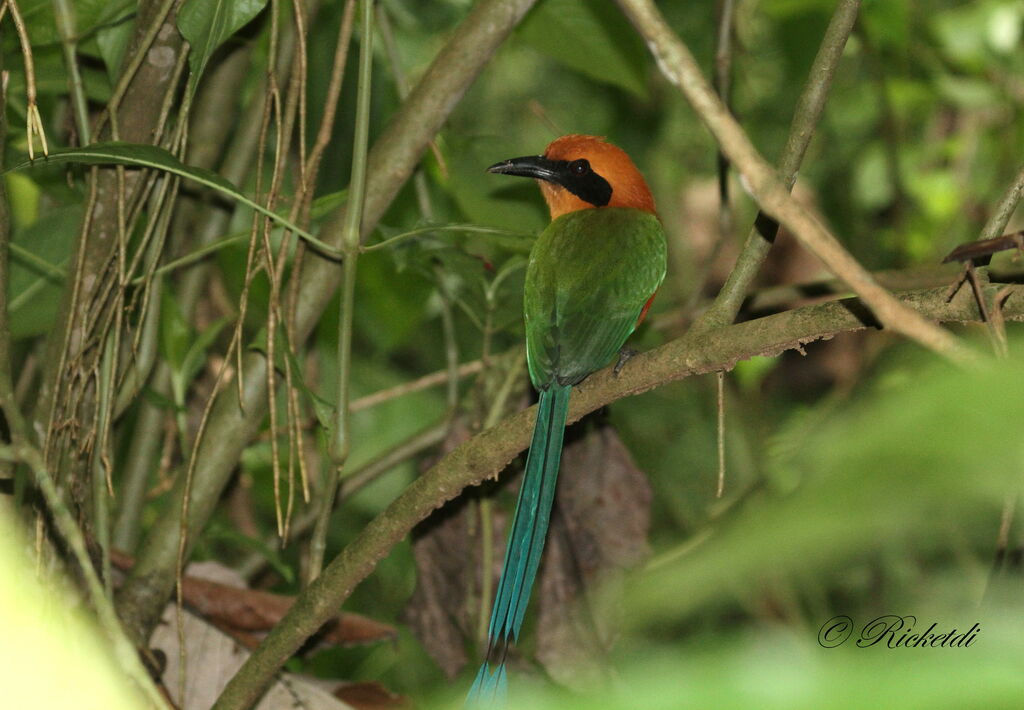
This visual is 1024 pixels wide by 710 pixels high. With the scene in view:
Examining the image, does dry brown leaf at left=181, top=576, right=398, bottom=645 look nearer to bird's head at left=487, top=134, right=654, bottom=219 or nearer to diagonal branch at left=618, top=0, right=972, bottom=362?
bird's head at left=487, top=134, right=654, bottom=219

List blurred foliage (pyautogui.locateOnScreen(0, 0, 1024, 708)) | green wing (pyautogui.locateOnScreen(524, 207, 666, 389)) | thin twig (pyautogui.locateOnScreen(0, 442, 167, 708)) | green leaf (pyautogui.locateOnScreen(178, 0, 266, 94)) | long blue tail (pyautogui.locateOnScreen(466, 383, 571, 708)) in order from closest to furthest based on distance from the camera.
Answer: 1. blurred foliage (pyautogui.locateOnScreen(0, 0, 1024, 708))
2. thin twig (pyautogui.locateOnScreen(0, 442, 167, 708))
3. green leaf (pyautogui.locateOnScreen(178, 0, 266, 94))
4. long blue tail (pyautogui.locateOnScreen(466, 383, 571, 708))
5. green wing (pyautogui.locateOnScreen(524, 207, 666, 389))

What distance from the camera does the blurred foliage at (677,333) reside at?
30cm

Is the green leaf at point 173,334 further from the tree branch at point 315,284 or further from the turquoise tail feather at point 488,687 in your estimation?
the turquoise tail feather at point 488,687

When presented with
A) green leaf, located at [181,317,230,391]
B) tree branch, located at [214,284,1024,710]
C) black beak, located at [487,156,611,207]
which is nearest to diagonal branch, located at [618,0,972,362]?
tree branch, located at [214,284,1024,710]

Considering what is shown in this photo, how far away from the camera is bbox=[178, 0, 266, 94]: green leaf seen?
171 cm

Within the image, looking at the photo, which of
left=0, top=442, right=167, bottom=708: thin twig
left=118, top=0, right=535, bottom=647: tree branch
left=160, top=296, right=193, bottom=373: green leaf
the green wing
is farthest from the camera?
left=160, top=296, right=193, bottom=373: green leaf

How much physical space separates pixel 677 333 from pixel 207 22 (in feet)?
7.14

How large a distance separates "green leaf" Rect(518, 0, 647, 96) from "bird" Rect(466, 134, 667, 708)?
1.06ft

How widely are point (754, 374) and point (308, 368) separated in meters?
2.35

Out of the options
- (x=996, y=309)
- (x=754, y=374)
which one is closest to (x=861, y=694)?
(x=996, y=309)

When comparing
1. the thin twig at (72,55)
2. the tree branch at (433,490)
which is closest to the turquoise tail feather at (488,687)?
the tree branch at (433,490)

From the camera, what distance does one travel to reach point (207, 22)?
173 cm

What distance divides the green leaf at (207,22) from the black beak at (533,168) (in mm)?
966

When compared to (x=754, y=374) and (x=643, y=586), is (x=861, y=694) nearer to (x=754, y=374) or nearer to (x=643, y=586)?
(x=643, y=586)
